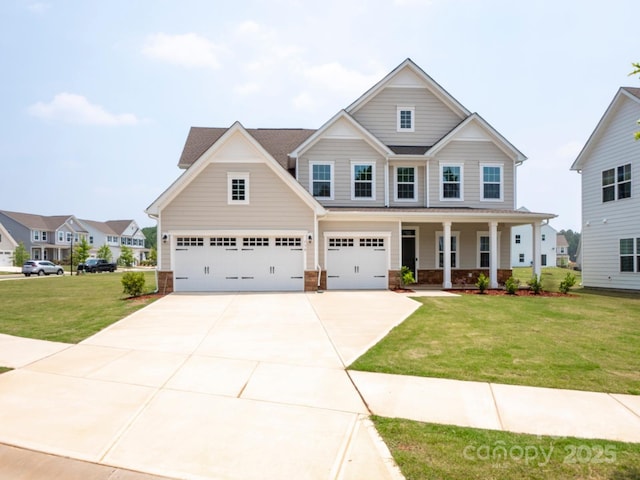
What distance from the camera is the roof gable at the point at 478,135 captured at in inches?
821

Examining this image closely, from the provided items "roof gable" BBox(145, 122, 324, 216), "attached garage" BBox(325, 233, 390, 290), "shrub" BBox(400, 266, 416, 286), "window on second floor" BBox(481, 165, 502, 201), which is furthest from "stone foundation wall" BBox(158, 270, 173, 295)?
"window on second floor" BBox(481, 165, 502, 201)

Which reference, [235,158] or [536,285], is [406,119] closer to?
[235,158]

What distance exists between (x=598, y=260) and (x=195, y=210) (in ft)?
66.4

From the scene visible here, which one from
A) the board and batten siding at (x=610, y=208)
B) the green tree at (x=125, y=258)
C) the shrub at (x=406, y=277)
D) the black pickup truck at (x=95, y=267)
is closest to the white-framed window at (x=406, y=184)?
the shrub at (x=406, y=277)

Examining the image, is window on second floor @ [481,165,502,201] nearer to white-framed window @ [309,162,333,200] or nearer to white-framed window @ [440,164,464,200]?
white-framed window @ [440,164,464,200]

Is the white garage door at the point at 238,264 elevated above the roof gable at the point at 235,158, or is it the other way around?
the roof gable at the point at 235,158

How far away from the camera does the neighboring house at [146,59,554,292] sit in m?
17.7

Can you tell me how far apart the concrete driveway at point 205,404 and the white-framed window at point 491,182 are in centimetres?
1413

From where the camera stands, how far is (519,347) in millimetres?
8266

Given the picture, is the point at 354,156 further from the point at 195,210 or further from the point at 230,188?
the point at 195,210

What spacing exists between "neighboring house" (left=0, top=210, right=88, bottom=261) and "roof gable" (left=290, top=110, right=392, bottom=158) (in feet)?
162

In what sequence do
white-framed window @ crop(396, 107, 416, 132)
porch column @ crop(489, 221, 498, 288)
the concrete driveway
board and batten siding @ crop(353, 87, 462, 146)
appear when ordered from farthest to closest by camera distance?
white-framed window @ crop(396, 107, 416, 132)
board and batten siding @ crop(353, 87, 462, 146)
porch column @ crop(489, 221, 498, 288)
the concrete driveway

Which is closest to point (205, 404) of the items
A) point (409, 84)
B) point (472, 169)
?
point (472, 169)

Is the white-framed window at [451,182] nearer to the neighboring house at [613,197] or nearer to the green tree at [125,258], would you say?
the neighboring house at [613,197]
